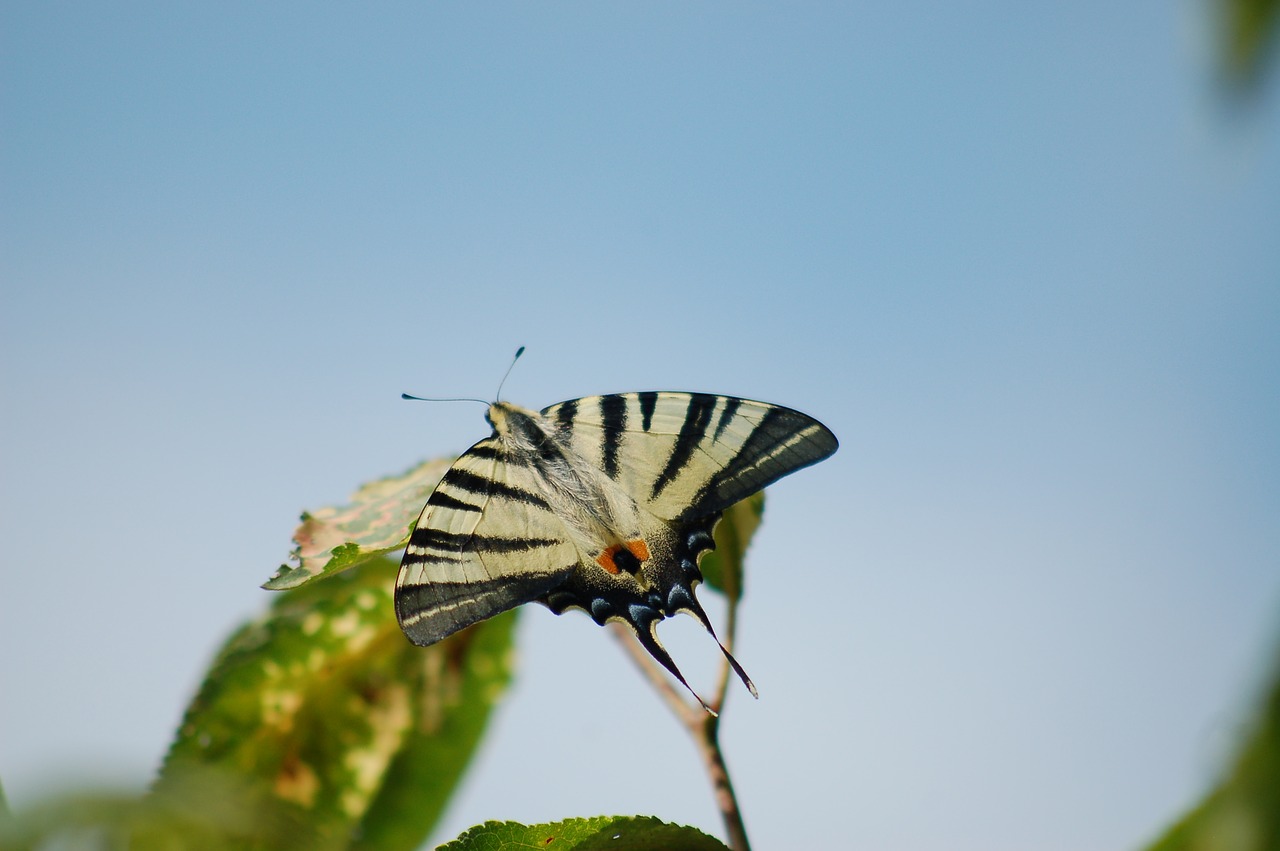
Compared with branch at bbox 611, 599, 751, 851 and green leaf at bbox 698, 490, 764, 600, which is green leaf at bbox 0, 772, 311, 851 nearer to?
branch at bbox 611, 599, 751, 851

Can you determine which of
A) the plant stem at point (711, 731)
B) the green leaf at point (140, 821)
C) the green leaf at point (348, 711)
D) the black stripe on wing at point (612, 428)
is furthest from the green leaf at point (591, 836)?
the green leaf at point (140, 821)

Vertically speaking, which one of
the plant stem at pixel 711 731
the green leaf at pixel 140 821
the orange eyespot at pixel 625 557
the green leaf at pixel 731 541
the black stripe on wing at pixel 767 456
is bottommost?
the plant stem at pixel 711 731

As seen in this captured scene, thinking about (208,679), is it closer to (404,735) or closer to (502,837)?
(404,735)

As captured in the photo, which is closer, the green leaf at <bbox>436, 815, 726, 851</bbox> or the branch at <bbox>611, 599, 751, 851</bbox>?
the green leaf at <bbox>436, 815, 726, 851</bbox>

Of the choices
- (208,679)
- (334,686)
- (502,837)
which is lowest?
(502,837)

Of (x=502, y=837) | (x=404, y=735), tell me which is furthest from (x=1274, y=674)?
(x=404, y=735)

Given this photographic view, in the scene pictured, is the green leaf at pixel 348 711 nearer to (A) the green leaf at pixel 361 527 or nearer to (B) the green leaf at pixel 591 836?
(A) the green leaf at pixel 361 527

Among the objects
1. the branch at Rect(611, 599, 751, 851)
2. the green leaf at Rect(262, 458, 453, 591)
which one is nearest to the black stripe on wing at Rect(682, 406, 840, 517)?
the branch at Rect(611, 599, 751, 851)
